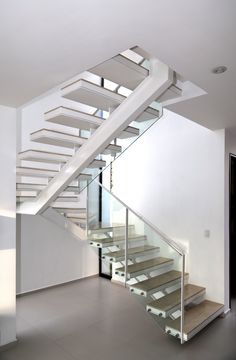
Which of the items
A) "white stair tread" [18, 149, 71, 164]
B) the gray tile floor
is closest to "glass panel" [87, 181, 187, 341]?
the gray tile floor

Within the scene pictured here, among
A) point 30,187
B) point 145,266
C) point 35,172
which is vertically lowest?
point 145,266

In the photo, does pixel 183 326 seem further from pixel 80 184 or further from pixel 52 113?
pixel 52 113

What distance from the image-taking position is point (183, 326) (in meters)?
3.20

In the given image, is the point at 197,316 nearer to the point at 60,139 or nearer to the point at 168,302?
the point at 168,302

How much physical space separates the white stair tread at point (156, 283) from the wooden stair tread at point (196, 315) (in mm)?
439

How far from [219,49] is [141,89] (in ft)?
3.03

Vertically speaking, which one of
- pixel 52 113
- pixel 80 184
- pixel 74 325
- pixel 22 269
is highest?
pixel 52 113

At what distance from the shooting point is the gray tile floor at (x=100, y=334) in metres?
2.92

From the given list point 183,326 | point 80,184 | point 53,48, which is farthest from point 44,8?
point 183,326

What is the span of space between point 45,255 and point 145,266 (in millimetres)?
2145

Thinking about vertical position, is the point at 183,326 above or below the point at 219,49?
below

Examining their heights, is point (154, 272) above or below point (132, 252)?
below

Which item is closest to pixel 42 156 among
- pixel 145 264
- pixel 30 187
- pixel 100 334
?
pixel 30 187

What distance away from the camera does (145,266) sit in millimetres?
3840
